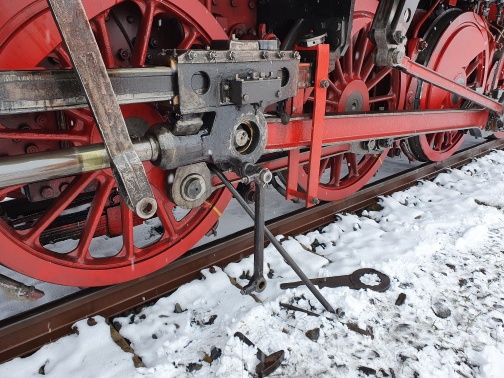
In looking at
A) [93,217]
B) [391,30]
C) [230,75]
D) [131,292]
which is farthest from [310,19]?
[131,292]

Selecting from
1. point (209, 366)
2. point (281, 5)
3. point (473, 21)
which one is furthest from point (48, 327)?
point (473, 21)

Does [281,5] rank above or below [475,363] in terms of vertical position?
above

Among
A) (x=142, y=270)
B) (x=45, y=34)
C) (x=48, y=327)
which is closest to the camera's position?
(x=45, y=34)

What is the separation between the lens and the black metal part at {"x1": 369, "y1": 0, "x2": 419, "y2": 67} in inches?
95.4

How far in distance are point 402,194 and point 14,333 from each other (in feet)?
10.2

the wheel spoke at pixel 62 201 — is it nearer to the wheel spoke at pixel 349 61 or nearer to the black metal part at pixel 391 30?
the black metal part at pixel 391 30

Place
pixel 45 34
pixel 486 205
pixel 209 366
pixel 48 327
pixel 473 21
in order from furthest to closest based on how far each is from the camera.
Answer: pixel 473 21 < pixel 486 205 < pixel 48 327 < pixel 209 366 < pixel 45 34

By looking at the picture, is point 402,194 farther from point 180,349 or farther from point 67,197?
point 67,197

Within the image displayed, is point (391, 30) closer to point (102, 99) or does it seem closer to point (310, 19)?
point (310, 19)

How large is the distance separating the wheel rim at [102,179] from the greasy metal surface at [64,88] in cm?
46

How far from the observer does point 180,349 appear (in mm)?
1863

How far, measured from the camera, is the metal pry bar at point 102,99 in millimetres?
1200

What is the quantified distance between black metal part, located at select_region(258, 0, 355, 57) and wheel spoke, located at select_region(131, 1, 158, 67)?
83cm

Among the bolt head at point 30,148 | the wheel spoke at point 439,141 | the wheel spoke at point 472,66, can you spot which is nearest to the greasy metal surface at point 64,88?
the bolt head at point 30,148
